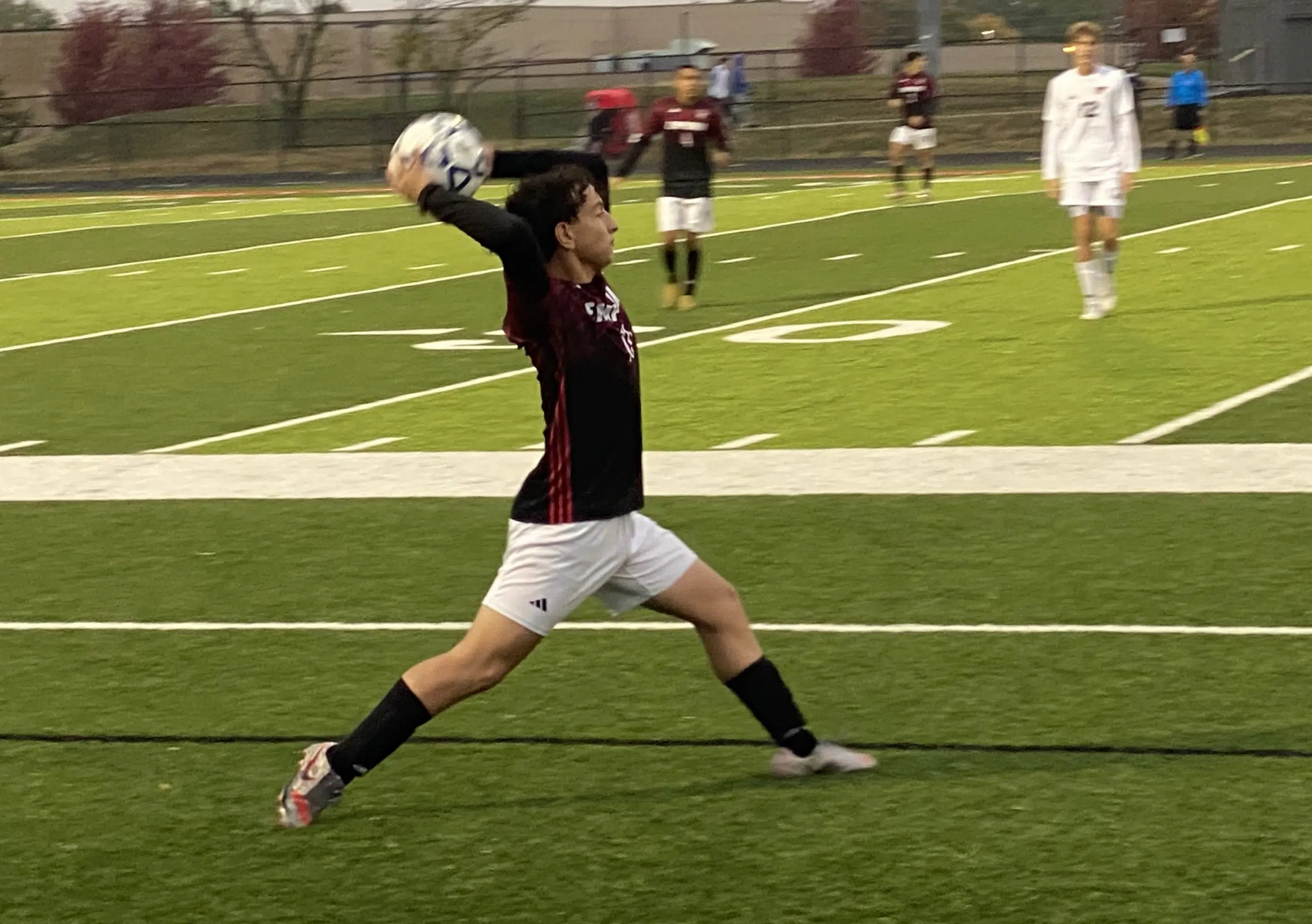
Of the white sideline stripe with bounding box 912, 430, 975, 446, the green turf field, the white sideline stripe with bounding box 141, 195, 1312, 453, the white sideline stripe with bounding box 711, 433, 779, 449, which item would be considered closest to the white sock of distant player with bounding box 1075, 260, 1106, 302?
the green turf field

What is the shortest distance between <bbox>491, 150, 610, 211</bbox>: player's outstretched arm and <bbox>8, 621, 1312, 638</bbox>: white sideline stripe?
231 cm

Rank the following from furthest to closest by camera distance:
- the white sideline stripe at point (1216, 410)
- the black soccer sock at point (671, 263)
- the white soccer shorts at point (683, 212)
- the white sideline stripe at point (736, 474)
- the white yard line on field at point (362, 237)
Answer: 1. the white yard line on field at point (362, 237)
2. the black soccer sock at point (671, 263)
3. the white soccer shorts at point (683, 212)
4. the white sideline stripe at point (1216, 410)
5. the white sideline stripe at point (736, 474)

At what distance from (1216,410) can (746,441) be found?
2.41 m

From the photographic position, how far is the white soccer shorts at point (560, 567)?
5.61 metres

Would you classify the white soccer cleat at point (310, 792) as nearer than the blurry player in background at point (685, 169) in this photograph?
Yes

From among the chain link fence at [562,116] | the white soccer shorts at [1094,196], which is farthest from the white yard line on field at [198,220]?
the white soccer shorts at [1094,196]

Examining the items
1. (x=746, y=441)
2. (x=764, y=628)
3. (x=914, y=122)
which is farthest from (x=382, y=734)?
(x=914, y=122)

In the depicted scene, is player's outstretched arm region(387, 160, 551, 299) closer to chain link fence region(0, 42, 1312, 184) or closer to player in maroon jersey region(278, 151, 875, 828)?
player in maroon jersey region(278, 151, 875, 828)

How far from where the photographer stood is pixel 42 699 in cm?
713

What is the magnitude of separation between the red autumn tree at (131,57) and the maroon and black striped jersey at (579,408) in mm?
56659

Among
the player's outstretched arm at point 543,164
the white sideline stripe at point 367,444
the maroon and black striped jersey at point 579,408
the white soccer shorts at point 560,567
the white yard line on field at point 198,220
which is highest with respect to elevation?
the player's outstretched arm at point 543,164

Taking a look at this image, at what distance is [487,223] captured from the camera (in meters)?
5.27

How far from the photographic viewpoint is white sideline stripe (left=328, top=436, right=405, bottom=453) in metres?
12.1

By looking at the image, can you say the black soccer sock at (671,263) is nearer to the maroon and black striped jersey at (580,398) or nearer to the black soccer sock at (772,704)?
the black soccer sock at (772,704)
